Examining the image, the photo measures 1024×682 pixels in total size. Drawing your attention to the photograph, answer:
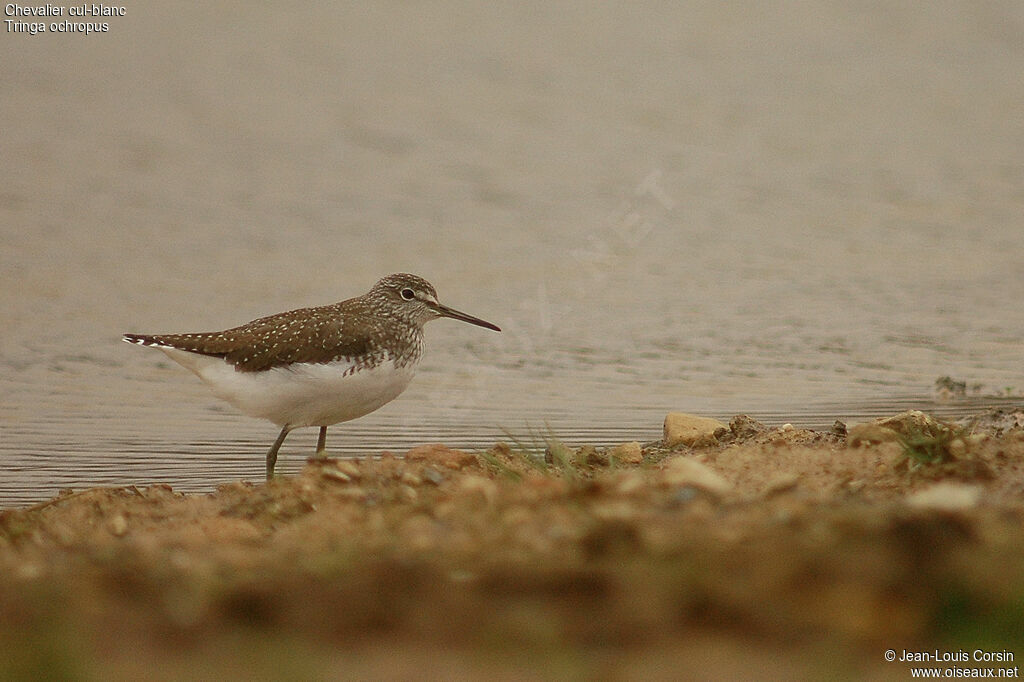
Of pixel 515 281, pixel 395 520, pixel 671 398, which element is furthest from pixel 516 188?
pixel 395 520

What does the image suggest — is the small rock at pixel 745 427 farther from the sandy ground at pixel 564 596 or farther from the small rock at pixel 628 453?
the sandy ground at pixel 564 596

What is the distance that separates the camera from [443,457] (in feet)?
20.5

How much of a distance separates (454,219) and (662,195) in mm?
2373

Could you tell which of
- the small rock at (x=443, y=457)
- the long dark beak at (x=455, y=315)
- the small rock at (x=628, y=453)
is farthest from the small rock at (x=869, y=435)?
the long dark beak at (x=455, y=315)

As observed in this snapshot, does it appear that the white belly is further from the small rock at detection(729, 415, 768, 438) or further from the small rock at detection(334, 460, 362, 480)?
the small rock at detection(729, 415, 768, 438)

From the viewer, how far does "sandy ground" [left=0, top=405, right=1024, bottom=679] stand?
331 centimetres

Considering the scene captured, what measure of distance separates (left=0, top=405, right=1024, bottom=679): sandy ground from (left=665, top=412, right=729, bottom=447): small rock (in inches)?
110

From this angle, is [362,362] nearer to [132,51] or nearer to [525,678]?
[525,678]

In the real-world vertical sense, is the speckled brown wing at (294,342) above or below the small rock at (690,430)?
above

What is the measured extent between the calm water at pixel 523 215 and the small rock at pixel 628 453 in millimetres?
873

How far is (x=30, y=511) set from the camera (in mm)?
6168

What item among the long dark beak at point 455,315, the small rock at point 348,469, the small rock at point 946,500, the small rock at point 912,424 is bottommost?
the small rock at point 946,500

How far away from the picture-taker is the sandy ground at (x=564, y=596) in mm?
3314

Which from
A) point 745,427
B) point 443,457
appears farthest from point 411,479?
point 745,427
